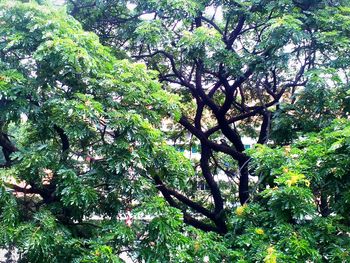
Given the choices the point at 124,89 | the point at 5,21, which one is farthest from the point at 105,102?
the point at 5,21

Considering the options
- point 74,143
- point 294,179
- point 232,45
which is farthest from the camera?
point 232,45

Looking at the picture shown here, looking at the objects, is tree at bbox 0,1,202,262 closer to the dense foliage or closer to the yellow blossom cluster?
the dense foliage

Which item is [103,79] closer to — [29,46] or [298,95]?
[29,46]

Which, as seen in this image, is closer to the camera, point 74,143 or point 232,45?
point 74,143

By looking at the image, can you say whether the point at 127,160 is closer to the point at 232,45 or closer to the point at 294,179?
the point at 294,179

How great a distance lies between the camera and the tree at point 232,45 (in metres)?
3.56

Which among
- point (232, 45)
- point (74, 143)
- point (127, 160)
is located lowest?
point (127, 160)

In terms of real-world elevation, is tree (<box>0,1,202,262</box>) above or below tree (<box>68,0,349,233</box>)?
below

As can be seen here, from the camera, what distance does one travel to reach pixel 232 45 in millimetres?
4684

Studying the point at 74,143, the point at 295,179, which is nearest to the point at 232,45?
the point at 74,143

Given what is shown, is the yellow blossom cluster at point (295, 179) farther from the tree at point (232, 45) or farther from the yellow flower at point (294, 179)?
the tree at point (232, 45)

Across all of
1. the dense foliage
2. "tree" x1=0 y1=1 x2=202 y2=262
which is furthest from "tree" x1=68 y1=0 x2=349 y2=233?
"tree" x1=0 y1=1 x2=202 y2=262

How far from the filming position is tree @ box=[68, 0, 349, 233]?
3.56 m

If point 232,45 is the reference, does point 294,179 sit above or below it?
below
